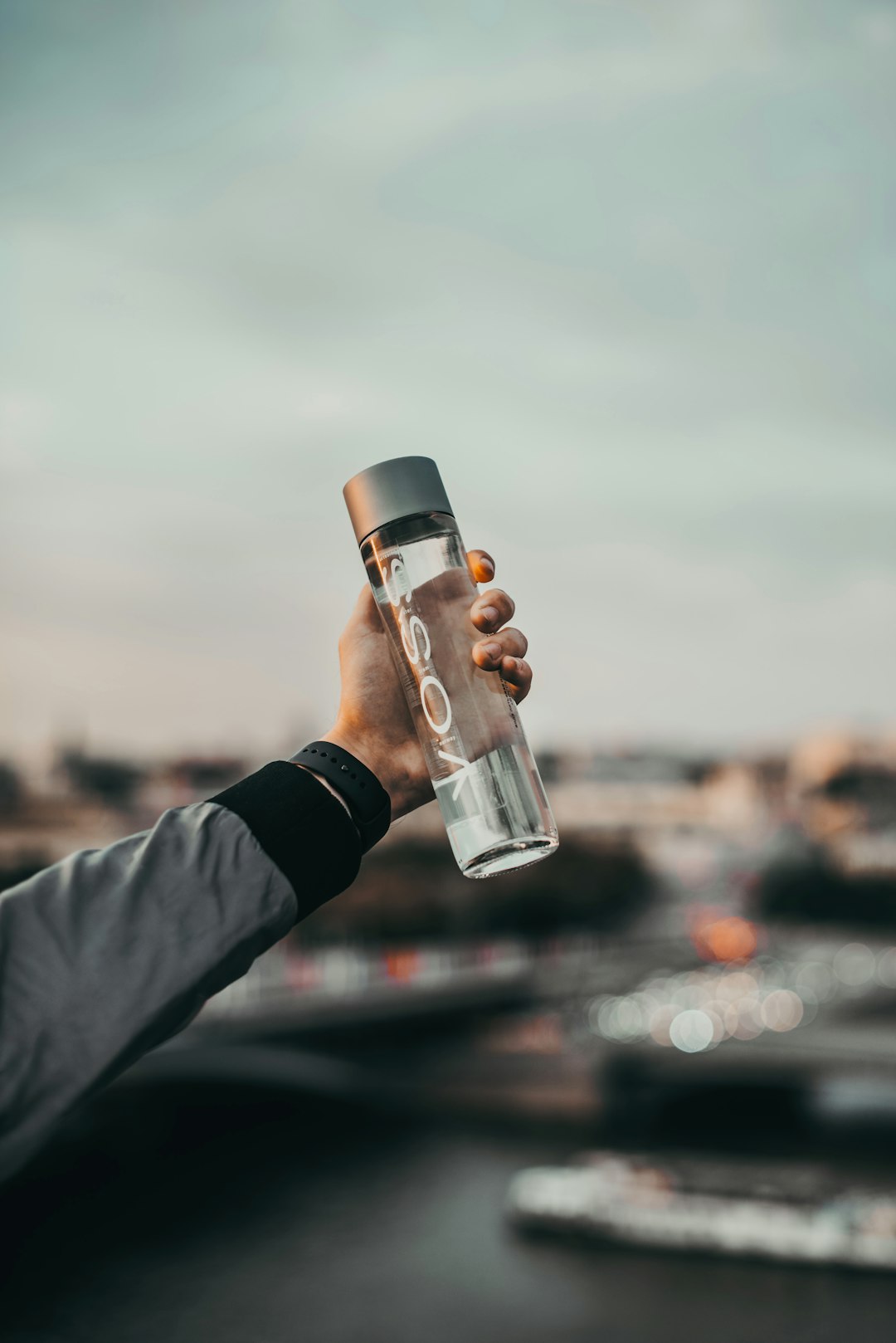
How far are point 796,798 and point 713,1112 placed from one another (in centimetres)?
3105

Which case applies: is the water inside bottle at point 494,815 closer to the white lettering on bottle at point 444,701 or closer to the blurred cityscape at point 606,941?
the white lettering on bottle at point 444,701

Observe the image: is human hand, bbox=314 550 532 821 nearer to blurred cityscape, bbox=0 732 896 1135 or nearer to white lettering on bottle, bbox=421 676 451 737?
white lettering on bottle, bbox=421 676 451 737

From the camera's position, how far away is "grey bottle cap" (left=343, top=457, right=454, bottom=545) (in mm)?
1028

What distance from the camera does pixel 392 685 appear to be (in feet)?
3.76

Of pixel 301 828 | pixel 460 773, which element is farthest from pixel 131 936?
pixel 460 773

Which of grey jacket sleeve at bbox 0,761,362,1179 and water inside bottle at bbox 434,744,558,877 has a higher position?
water inside bottle at bbox 434,744,558,877

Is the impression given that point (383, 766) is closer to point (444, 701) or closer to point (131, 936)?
point (444, 701)

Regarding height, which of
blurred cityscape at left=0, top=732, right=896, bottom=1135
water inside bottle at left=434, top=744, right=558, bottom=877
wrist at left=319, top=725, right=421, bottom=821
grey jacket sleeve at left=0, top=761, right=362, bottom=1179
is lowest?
grey jacket sleeve at left=0, top=761, right=362, bottom=1179

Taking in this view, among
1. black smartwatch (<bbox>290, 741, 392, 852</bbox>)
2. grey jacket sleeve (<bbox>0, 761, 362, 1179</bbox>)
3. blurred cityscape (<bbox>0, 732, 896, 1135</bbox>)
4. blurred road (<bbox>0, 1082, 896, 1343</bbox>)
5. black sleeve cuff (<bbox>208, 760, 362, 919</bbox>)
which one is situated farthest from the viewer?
blurred cityscape (<bbox>0, 732, 896, 1135</bbox>)

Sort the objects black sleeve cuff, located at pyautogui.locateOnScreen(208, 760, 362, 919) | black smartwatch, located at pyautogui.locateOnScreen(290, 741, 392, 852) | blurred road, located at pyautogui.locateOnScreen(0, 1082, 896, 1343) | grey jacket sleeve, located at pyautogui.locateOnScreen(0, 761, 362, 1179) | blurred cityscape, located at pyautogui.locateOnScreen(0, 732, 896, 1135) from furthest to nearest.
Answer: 1. blurred cityscape, located at pyautogui.locateOnScreen(0, 732, 896, 1135)
2. blurred road, located at pyautogui.locateOnScreen(0, 1082, 896, 1343)
3. black smartwatch, located at pyautogui.locateOnScreen(290, 741, 392, 852)
4. black sleeve cuff, located at pyautogui.locateOnScreen(208, 760, 362, 919)
5. grey jacket sleeve, located at pyautogui.locateOnScreen(0, 761, 362, 1179)

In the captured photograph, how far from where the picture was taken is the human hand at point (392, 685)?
40.2 inches

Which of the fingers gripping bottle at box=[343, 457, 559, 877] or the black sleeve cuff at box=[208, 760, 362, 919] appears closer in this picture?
the black sleeve cuff at box=[208, 760, 362, 919]

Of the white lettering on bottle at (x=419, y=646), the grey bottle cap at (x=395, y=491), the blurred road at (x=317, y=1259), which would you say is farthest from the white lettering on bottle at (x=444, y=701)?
the blurred road at (x=317, y=1259)

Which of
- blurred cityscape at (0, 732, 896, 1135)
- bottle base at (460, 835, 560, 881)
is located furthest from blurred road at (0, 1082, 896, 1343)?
bottle base at (460, 835, 560, 881)
